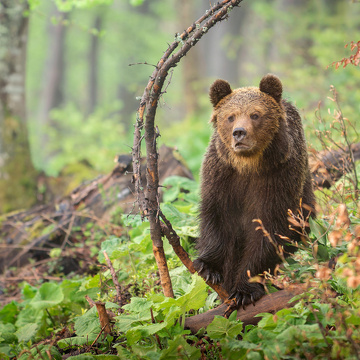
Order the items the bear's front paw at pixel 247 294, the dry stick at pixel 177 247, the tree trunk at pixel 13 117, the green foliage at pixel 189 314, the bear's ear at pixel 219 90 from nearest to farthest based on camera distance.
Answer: the green foliage at pixel 189 314, the dry stick at pixel 177 247, the bear's front paw at pixel 247 294, the bear's ear at pixel 219 90, the tree trunk at pixel 13 117

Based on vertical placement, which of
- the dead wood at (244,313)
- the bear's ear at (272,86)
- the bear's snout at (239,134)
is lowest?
the dead wood at (244,313)

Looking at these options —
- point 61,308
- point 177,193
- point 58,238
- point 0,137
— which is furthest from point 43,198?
point 61,308

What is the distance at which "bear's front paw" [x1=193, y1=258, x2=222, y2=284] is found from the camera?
390 centimetres

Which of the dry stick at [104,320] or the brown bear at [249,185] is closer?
the dry stick at [104,320]

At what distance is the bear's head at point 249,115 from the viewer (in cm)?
369

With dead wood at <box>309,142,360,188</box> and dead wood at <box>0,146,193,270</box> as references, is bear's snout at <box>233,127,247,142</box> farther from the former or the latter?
dead wood at <box>0,146,193,270</box>

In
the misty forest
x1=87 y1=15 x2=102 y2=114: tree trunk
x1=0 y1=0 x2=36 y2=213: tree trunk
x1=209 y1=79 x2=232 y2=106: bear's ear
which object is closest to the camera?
the misty forest

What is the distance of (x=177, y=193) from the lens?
5.82m

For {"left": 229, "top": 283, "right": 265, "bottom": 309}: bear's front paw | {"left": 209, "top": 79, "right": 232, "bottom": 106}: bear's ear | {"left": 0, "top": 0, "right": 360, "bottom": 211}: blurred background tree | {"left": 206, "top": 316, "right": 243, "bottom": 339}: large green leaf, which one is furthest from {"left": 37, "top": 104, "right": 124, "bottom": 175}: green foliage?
{"left": 206, "top": 316, "right": 243, "bottom": 339}: large green leaf

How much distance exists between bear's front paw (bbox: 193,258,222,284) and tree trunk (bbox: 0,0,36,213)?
4505mm

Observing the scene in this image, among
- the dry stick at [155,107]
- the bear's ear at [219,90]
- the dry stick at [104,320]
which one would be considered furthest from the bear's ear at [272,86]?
the dry stick at [104,320]

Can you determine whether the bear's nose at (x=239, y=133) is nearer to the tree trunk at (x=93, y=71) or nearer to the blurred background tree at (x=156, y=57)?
the blurred background tree at (x=156, y=57)

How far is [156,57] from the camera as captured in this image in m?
25.2

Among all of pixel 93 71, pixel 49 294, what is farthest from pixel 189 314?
pixel 93 71
